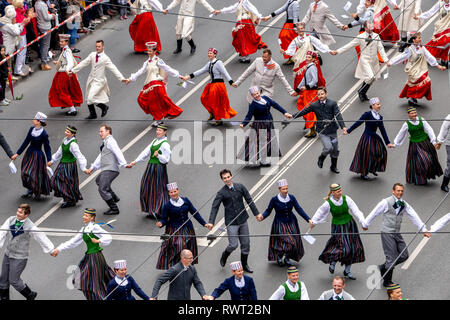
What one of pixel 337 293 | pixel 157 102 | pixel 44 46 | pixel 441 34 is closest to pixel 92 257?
pixel 337 293

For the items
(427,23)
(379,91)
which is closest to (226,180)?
(379,91)

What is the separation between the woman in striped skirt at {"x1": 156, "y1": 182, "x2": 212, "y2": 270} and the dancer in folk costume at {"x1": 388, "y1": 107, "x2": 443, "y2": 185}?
4283 millimetres

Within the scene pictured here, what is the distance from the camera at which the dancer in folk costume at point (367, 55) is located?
91.9ft

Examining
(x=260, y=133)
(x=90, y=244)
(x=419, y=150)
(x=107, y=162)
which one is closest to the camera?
(x=90, y=244)

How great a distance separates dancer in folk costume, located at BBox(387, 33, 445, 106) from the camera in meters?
27.1

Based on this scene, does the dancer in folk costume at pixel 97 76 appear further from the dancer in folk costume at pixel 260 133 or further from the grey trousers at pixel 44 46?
the dancer in folk costume at pixel 260 133

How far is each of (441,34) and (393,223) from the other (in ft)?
25.7

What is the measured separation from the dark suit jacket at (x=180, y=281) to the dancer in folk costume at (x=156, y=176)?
11.7ft

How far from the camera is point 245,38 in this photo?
1158 inches

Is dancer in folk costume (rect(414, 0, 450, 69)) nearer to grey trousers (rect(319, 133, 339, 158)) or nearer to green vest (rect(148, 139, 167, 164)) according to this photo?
grey trousers (rect(319, 133, 339, 158))

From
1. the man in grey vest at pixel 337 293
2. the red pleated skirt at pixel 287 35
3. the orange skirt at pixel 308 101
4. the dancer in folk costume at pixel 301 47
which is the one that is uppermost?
the red pleated skirt at pixel 287 35

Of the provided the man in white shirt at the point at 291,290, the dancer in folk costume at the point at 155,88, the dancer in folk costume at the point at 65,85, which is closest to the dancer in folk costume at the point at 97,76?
the dancer in folk costume at the point at 65,85

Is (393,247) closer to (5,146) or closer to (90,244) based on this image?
(90,244)

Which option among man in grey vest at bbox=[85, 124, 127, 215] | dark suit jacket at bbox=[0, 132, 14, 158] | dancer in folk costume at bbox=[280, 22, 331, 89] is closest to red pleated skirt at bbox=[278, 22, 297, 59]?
dancer in folk costume at bbox=[280, 22, 331, 89]
